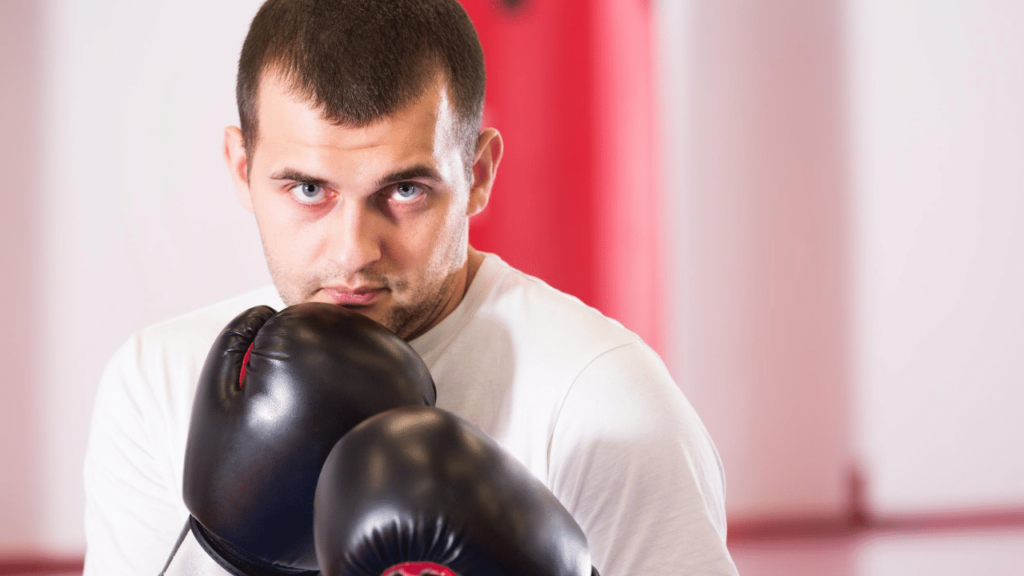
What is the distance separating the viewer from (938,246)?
2.58 metres

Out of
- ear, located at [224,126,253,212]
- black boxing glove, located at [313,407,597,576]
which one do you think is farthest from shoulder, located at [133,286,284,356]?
black boxing glove, located at [313,407,597,576]

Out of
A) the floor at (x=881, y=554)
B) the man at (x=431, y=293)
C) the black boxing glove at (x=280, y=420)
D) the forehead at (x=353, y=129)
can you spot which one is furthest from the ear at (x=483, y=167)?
the floor at (x=881, y=554)

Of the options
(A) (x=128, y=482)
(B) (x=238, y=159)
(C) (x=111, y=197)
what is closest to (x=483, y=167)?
(B) (x=238, y=159)

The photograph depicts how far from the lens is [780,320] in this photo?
101 inches

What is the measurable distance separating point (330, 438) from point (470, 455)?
172 mm

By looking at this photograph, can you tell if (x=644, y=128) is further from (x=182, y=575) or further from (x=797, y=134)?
(x=182, y=575)

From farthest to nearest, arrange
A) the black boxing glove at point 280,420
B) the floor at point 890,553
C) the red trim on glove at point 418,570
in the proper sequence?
the floor at point 890,553 → the black boxing glove at point 280,420 → the red trim on glove at point 418,570

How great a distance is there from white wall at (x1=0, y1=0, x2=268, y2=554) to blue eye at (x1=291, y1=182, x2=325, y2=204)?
1585 mm

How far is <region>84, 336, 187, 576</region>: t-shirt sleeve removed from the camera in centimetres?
116

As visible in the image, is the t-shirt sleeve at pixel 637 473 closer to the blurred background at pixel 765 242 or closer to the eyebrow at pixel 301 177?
the eyebrow at pixel 301 177

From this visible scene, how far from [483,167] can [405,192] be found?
20 cm

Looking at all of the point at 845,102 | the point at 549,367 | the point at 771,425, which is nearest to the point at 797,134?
the point at 845,102

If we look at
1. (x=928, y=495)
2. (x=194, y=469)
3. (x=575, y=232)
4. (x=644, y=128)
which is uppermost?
(x=644, y=128)

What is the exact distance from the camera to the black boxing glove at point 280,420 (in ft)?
2.60
